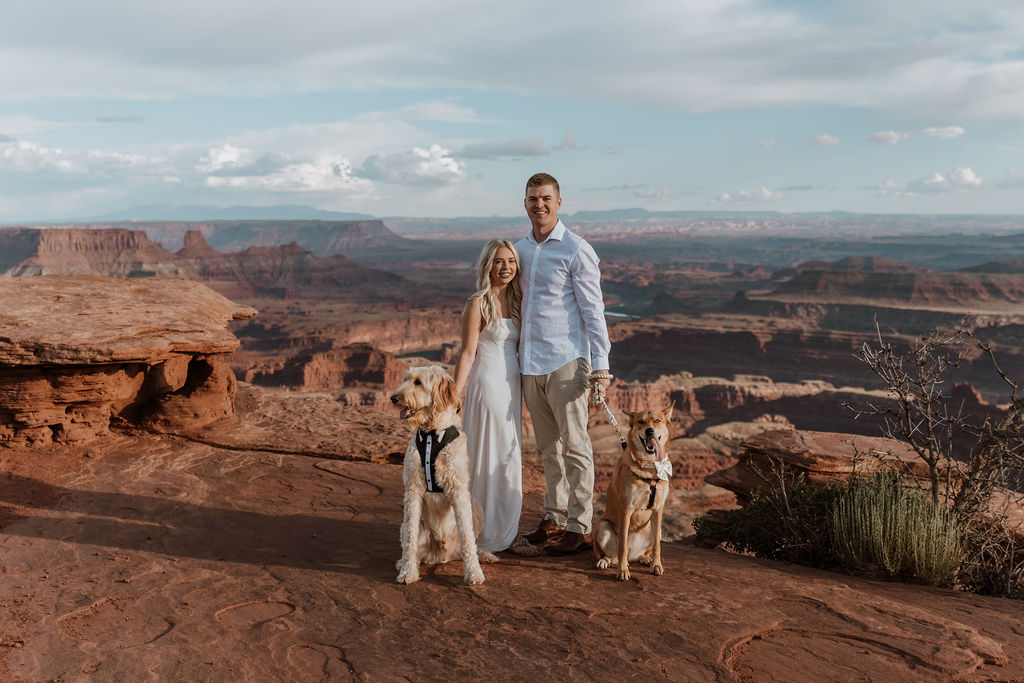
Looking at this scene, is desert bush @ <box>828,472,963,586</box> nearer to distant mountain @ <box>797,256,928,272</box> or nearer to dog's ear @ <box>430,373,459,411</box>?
dog's ear @ <box>430,373,459,411</box>

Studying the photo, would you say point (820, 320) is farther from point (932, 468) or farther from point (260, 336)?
point (932, 468)

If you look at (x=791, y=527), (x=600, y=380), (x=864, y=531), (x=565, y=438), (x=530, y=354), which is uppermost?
(x=530, y=354)

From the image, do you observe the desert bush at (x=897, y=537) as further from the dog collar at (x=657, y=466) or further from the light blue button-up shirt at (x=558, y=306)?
the light blue button-up shirt at (x=558, y=306)

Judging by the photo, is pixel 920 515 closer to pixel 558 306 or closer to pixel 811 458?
pixel 811 458

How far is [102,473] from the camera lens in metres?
6.89

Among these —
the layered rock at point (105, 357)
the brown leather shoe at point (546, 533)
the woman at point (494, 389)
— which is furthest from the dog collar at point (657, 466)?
the layered rock at point (105, 357)

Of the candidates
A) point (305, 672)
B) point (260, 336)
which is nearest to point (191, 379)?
point (305, 672)

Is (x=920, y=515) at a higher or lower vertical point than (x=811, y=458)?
higher

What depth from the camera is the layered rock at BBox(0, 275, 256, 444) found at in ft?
23.5

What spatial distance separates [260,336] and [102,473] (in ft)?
202

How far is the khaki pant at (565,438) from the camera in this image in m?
4.81

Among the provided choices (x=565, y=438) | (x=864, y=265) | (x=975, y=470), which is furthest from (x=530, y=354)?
(x=864, y=265)

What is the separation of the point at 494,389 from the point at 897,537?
320 centimetres

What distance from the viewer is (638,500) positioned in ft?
14.8
